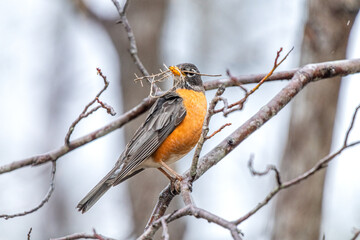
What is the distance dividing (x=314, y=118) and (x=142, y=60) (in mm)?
3080

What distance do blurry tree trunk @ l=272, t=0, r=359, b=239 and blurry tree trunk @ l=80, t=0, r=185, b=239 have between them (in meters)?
2.07

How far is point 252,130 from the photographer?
3.89 m

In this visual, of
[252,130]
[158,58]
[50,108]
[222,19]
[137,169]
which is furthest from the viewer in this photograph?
[222,19]

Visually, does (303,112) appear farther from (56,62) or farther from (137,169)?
(56,62)

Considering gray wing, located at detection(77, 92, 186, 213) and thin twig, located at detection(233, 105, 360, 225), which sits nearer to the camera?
thin twig, located at detection(233, 105, 360, 225)

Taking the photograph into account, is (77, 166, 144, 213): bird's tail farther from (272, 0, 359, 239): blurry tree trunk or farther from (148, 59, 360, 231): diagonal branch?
(272, 0, 359, 239): blurry tree trunk

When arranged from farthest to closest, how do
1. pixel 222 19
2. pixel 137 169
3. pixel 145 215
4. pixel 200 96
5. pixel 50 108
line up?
pixel 222 19 → pixel 50 108 → pixel 145 215 → pixel 200 96 → pixel 137 169

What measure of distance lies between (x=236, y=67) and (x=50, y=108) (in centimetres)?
461

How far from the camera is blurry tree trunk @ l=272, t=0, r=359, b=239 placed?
6453 mm

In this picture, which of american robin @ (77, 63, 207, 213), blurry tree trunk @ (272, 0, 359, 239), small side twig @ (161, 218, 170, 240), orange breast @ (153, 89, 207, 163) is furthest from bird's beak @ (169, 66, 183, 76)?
blurry tree trunk @ (272, 0, 359, 239)

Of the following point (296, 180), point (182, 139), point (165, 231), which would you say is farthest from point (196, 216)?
point (182, 139)

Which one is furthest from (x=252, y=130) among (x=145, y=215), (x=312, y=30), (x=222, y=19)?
(x=222, y=19)

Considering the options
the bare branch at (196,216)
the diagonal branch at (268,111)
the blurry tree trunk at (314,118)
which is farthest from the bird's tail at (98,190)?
the blurry tree trunk at (314,118)

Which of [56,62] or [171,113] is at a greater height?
[56,62]
